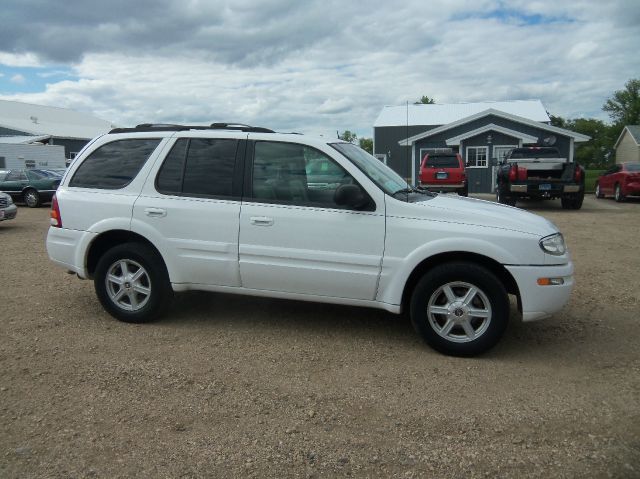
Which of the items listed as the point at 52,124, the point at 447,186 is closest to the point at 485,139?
the point at 447,186

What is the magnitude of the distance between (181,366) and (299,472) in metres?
1.67

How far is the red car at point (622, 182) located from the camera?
66.8 ft

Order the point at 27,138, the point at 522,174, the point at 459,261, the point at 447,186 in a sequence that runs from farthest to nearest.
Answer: the point at 27,138, the point at 447,186, the point at 522,174, the point at 459,261

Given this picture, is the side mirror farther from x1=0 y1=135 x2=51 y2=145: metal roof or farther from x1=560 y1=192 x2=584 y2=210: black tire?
x1=0 y1=135 x2=51 y2=145: metal roof

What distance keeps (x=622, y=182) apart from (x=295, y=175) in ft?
64.4

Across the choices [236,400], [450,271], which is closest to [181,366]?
[236,400]

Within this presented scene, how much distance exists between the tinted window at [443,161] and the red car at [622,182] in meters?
6.53

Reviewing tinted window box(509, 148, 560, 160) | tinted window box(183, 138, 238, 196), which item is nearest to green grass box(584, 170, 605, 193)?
tinted window box(509, 148, 560, 160)

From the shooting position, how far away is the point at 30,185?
19.2m

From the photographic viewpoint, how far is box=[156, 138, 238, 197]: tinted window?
194 inches

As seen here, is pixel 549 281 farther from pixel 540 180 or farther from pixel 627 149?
pixel 627 149

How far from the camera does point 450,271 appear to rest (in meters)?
4.31

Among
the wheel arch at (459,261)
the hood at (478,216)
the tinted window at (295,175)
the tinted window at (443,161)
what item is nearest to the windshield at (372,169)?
the tinted window at (295,175)

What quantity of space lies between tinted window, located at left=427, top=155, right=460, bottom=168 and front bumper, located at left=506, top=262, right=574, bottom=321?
1551 cm
